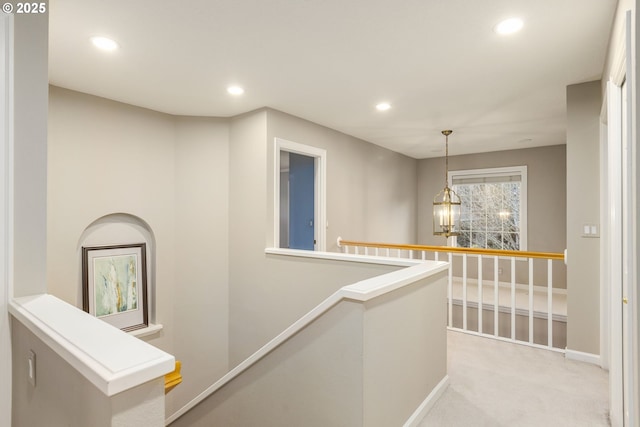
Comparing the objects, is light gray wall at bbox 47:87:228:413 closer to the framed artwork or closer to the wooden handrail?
the framed artwork

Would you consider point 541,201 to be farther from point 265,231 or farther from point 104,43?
point 104,43

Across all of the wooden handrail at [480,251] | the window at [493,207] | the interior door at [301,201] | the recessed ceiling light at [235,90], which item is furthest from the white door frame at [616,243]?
the window at [493,207]

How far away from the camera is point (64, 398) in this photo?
3.56ft

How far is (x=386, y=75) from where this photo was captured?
2.72 m

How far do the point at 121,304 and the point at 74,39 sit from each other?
2.38m

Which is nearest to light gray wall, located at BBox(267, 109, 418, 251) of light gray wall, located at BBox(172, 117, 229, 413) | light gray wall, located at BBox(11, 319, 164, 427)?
light gray wall, located at BBox(172, 117, 229, 413)

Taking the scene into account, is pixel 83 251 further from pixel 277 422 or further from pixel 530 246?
pixel 530 246

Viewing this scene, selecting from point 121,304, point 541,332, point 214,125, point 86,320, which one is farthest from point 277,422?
point 541,332

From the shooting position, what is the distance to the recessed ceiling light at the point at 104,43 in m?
2.15

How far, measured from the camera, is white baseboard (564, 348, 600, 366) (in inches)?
108

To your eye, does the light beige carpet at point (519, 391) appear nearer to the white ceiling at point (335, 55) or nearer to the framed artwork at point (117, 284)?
the white ceiling at point (335, 55)

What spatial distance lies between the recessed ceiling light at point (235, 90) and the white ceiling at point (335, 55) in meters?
0.08

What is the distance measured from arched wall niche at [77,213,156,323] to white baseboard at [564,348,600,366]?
3954 mm

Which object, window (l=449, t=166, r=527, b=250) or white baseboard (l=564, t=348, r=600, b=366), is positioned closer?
white baseboard (l=564, t=348, r=600, b=366)
